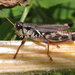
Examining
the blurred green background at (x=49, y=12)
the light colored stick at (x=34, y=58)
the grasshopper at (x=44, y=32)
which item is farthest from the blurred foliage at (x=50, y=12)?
the light colored stick at (x=34, y=58)

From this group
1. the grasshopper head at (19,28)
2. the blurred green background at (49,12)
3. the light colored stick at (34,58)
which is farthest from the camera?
the blurred green background at (49,12)

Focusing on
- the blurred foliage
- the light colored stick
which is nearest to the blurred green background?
the blurred foliage

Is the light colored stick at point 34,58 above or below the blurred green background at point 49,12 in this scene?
below

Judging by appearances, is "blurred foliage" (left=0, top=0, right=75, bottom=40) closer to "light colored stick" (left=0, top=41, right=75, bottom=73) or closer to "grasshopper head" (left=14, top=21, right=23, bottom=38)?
"grasshopper head" (left=14, top=21, right=23, bottom=38)

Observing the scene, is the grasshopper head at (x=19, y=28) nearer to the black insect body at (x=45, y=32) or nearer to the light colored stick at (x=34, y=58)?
the black insect body at (x=45, y=32)

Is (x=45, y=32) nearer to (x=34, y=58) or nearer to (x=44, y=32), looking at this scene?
(x=44, y=32)

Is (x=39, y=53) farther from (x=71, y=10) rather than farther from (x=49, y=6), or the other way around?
(x=71, y=10)

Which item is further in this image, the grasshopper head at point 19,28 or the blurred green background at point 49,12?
the blurred green background at point 49,12
